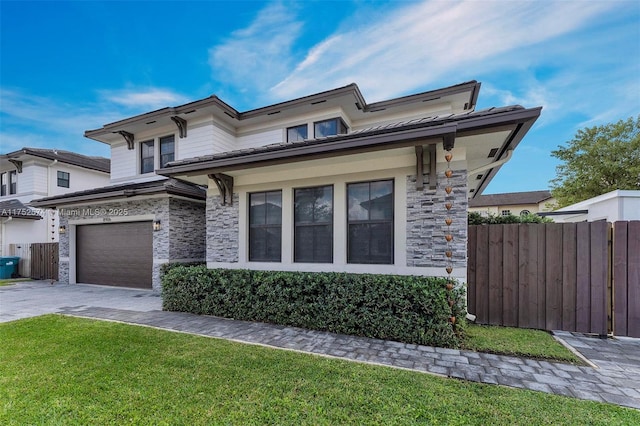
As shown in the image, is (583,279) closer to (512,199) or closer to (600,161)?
(600,161)

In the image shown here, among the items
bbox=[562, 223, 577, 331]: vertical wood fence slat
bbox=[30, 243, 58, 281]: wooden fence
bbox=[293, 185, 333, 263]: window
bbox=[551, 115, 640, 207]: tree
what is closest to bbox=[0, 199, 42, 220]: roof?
bbox=[30, 243, 58, 281]: wooden fence

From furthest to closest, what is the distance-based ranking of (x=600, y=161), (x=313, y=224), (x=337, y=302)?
(x=600, y=161) → (x=313, y=224) → (x=337, y=302)

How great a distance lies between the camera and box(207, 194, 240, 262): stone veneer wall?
23.4 ft

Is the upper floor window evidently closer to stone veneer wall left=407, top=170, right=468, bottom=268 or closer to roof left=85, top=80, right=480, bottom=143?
roof left=85, top=80, right=480, bottom=143

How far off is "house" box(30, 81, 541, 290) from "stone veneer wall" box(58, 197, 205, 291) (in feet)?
0.14

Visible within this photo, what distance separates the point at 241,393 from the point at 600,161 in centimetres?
2584

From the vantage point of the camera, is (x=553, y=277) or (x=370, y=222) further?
(x=370, y=222)

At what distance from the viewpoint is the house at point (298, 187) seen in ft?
16.7

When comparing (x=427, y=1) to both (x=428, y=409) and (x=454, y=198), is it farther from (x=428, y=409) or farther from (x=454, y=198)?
(x=428, y=409)

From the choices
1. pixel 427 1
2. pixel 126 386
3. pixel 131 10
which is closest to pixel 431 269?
pixel 126 386

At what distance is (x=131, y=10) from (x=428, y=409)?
1319cm

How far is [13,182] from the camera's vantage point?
1683cm

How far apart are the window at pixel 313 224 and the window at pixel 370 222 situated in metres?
0.48

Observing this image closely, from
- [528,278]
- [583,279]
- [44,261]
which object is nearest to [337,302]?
[528,278]
